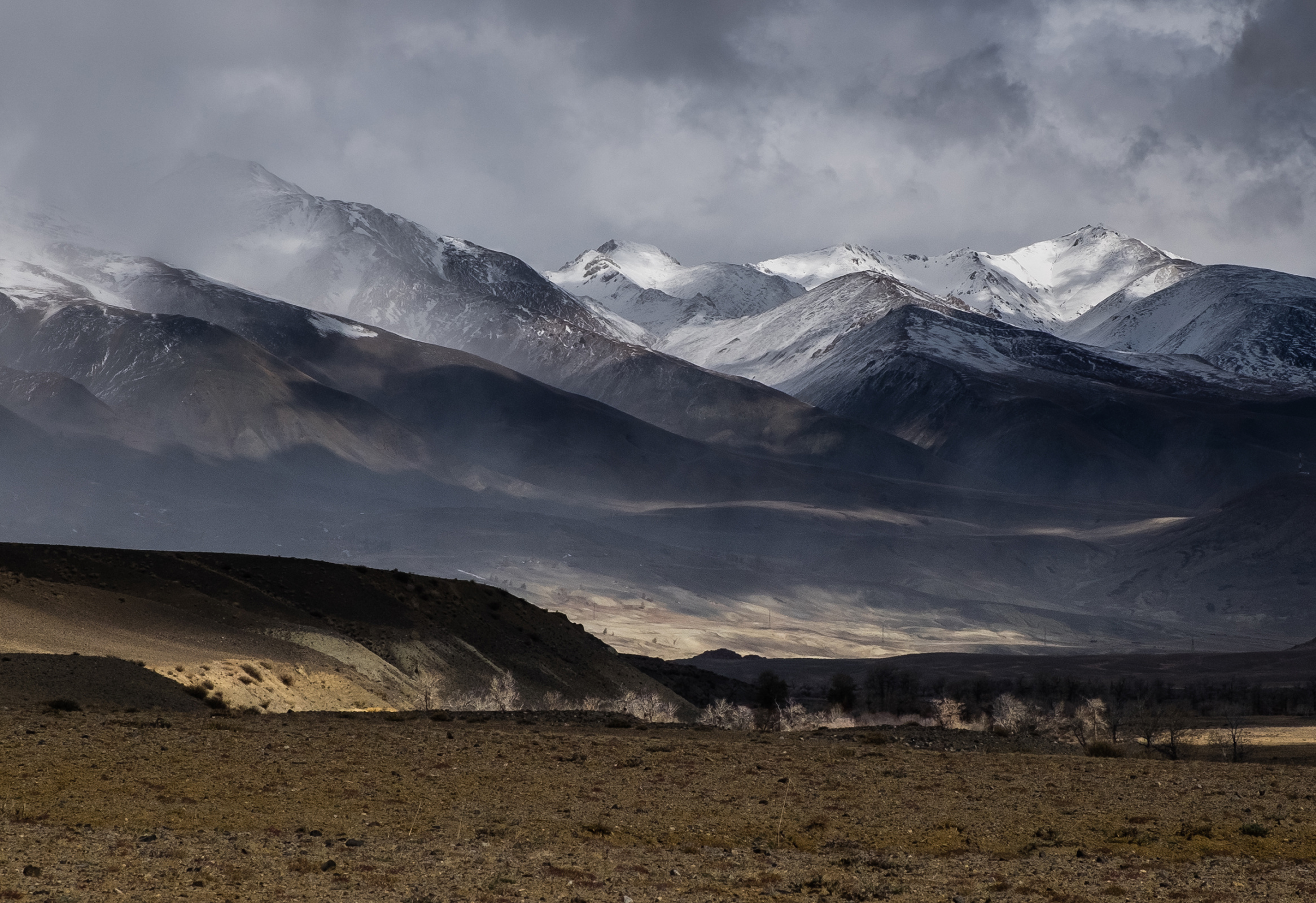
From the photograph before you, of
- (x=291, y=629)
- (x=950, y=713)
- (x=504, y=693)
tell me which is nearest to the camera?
(x=291, y=629)

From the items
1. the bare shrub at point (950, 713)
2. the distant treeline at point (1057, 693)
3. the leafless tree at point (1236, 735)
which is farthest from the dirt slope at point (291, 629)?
the distant treeline at point (1057, 693)

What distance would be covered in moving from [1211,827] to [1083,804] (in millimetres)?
2317

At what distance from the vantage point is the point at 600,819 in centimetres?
2058

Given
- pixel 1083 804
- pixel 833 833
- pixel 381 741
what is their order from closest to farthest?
1. pixel 833 833
2. pixel 1083 804
3. pixel 381 741

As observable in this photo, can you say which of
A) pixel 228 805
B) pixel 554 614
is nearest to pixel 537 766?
pixel 228 805

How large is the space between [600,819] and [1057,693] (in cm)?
11561

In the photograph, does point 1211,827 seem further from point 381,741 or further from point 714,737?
point 381,741

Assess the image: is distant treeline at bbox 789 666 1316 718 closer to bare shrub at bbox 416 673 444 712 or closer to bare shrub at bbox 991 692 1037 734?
bare shrub at bbox 991 692 1037 734

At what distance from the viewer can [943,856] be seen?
18.8 m

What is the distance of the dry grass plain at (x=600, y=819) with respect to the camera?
1656 centimetres

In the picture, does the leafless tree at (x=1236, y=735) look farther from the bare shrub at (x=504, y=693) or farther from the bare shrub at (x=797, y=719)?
the bare shrub at (x=504, y=693)

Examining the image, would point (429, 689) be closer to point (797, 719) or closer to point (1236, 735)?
point (797, 719)

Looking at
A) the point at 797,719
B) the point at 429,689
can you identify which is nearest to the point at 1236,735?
the point at 797,719

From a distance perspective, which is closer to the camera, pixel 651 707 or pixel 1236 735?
pixel 651 707
